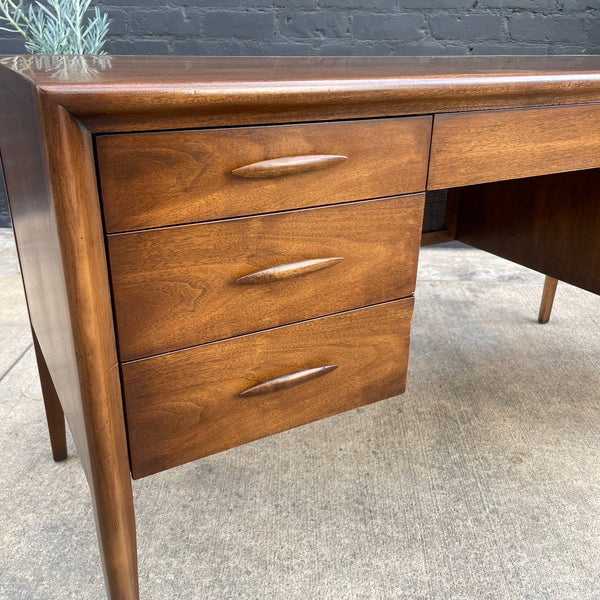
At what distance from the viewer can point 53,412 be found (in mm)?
1250

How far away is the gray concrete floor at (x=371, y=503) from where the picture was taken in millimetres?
1034

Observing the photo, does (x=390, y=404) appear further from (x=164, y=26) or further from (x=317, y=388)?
(x=164, y=26)

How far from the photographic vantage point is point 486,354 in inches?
69.8

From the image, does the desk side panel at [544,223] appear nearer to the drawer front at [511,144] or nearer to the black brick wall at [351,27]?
the drawer front at [511,144]

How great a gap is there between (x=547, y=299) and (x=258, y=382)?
1370mm

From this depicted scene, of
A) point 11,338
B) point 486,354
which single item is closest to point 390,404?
point 486,354

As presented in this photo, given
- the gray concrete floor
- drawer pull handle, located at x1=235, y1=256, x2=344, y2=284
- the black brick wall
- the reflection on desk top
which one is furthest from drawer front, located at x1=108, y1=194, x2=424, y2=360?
the black brick wall

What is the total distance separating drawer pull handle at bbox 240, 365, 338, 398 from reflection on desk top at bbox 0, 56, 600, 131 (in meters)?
0.36

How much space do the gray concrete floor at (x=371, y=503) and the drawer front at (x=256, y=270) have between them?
499 mm

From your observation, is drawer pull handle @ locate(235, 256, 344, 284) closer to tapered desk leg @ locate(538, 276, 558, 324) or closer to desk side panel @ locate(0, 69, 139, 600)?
desk side panel @ locate(0, 69, 139, 600)

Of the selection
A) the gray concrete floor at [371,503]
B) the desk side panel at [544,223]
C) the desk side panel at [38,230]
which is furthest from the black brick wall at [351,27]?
the desk side panel at [38,230]

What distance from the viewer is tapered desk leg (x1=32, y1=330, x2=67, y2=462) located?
120 centimetres

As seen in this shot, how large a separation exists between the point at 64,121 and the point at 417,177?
0.47 meters

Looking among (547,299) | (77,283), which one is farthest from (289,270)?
(547,299)
